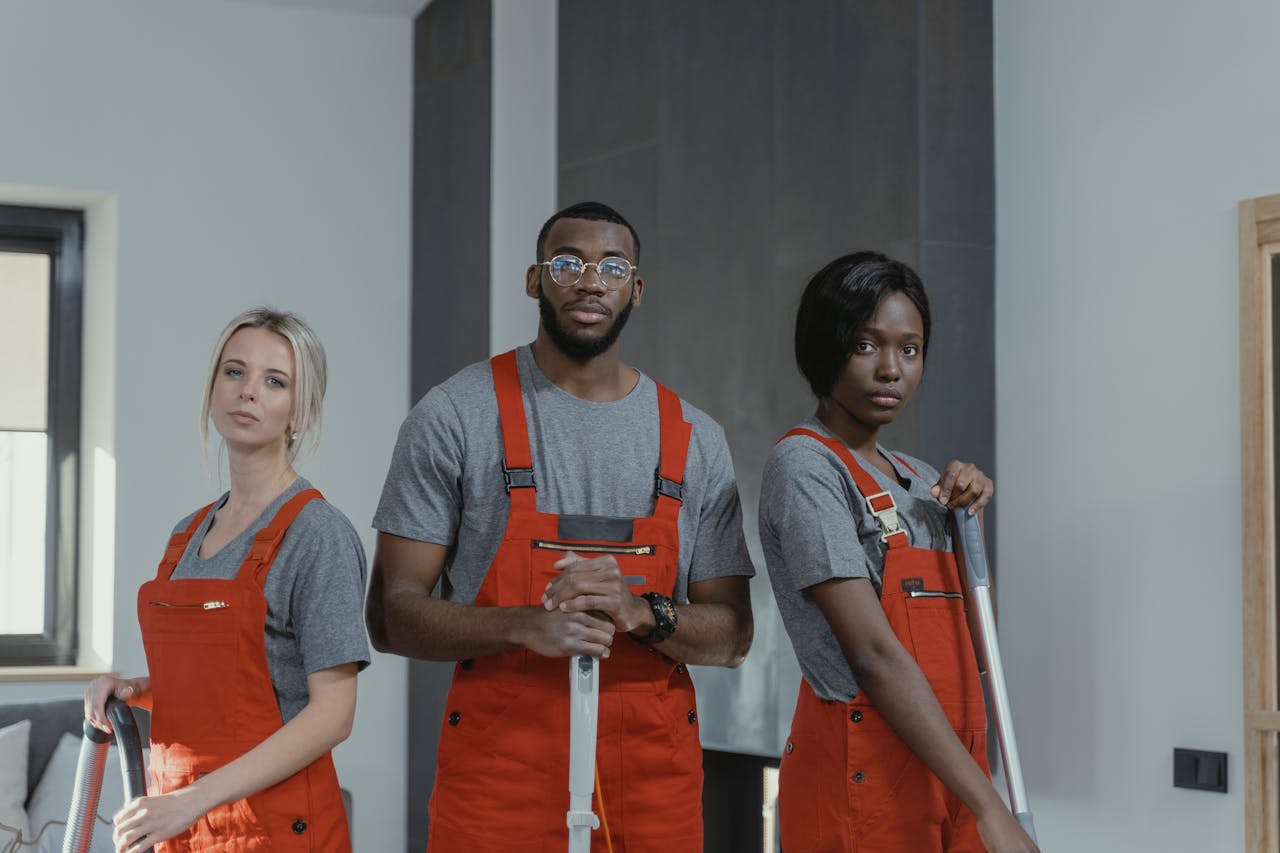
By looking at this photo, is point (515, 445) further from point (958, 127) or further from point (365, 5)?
point (365, 5)

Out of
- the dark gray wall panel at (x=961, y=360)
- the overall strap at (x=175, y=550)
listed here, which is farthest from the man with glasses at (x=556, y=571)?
the dark gray wall panel at (x=961, y=360)

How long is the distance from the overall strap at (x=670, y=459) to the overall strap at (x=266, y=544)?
1.54 ft

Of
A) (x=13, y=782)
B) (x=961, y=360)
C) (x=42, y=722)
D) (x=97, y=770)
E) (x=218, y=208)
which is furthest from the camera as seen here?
(x=218, y=208)

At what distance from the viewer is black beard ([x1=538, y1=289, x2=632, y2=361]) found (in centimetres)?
211

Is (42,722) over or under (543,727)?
under

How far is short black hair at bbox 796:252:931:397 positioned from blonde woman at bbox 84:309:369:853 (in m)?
0.68

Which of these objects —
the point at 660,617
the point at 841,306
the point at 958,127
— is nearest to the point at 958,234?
the point at 958,127

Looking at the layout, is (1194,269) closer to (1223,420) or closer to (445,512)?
(1223,420)

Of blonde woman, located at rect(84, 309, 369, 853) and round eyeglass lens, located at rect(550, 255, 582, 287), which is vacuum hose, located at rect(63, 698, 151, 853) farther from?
round eyeglass lens, located at rect(550, 255, 582, 287)

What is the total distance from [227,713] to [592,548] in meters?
Answer: 0.50

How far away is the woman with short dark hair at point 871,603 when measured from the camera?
199cm

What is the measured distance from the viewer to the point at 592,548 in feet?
6.75

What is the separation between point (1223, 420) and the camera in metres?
2.89

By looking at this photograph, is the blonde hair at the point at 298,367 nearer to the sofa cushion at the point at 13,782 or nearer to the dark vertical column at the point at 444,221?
the sofa cushion at the point at 13,782
